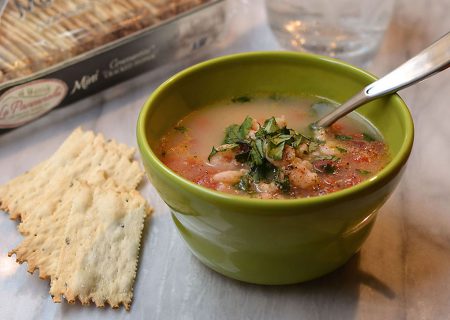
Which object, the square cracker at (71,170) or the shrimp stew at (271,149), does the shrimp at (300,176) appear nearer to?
the shrimp stew at (271,149)

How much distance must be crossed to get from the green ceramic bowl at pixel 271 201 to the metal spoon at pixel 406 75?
0.04 meters

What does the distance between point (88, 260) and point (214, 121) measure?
42 cm

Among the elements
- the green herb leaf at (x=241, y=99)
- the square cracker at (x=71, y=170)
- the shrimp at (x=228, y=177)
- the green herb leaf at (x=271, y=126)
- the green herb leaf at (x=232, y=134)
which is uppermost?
the green herb leaf at (x=271, y=126)

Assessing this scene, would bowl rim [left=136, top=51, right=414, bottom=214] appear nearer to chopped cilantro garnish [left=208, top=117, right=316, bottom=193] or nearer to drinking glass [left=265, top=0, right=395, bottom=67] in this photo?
chopped cilantro garnish [left=208, top=117, right=316, bottom=193]

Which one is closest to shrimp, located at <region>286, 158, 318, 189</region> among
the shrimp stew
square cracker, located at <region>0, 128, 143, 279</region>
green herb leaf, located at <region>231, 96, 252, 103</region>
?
the shrimp stew

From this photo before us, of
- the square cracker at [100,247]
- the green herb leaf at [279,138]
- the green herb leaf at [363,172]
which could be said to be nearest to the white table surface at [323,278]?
the square cracker at [100,247]

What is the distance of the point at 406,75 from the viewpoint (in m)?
1.18

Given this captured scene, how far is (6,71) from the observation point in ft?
5.41

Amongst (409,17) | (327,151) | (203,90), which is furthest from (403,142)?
(409,17)

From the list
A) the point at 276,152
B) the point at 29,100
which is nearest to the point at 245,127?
the point at 276,152

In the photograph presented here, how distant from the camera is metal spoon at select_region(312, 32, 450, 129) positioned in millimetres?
1137

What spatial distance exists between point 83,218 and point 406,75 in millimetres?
767

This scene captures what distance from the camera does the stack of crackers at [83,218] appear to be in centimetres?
119

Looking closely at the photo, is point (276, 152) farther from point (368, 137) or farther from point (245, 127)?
point (368, 137)
